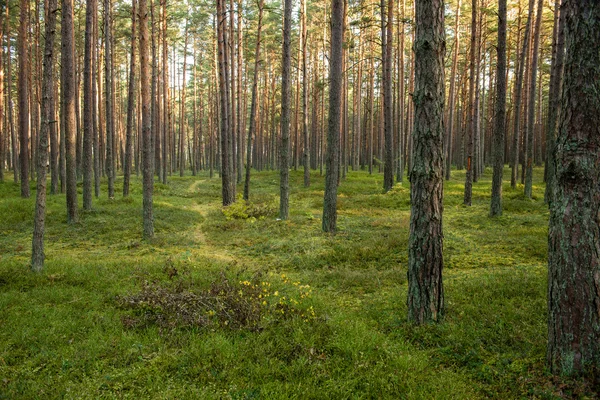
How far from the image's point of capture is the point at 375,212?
15672mm

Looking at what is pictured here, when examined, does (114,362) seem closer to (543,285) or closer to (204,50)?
(543,285)

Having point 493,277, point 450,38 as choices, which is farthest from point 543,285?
point 450,38

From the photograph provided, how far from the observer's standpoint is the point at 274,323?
553 centimetres

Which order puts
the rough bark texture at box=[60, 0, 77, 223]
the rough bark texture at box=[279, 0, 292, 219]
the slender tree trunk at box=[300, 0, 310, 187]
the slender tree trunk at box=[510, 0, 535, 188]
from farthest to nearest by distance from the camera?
the slender tree trunk at box=[300, 0, 310, 187], the slender tree trunk at box=[510, 0, 535, 188], the rough bark texture at box=[279, 0, 292, 219], the rough bark texture at box=[60, 0, 77, 223]

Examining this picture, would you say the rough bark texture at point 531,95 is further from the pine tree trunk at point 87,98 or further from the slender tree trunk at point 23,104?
the slender tree trunk at point 23,104

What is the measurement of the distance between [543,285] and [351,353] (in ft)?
13.0

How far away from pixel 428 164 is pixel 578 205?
73.2 inches

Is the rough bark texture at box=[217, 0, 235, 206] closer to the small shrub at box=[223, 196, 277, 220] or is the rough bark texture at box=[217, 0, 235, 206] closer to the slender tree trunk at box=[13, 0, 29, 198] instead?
the small shrub at box=[223, 196, 277, 220]

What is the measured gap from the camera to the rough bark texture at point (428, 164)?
5.23m

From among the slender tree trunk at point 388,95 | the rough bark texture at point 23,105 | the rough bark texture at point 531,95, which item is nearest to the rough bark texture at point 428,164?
the rough bark texture at point 531,95

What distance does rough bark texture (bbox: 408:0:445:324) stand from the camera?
5230 mm

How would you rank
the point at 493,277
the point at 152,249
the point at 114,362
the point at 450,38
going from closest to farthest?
the point at 114,362, the point at 493,277, the point at 152,249, the point at 450,38

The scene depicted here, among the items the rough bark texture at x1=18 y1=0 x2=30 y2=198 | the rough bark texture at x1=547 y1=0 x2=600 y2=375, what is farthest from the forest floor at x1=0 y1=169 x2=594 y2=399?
the rough bark texture at x1=18 y1=0 x2=30 y2=198

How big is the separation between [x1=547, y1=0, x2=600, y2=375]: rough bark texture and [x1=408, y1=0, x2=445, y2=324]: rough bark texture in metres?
1.53
